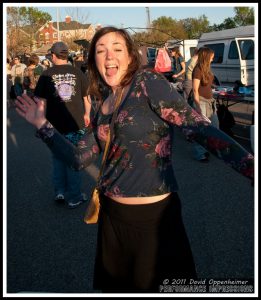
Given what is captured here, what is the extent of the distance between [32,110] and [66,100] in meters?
2.37

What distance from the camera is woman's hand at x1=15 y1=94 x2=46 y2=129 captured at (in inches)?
79.6

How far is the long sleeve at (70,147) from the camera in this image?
199 centimetres

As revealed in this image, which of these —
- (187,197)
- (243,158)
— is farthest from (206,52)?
(243,158)

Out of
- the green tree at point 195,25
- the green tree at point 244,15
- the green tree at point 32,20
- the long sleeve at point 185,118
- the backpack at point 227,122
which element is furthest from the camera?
the green tree at point 195,25

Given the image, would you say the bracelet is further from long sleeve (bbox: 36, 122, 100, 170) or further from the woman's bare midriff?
the woman's bare midriff

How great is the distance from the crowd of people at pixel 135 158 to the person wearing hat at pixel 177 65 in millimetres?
10541

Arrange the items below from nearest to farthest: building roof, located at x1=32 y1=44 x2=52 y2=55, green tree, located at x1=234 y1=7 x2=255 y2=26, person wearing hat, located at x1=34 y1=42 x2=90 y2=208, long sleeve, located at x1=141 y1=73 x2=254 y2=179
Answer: long sleeve, located at x1=141 y1=73 x2=254 y2=179 < person wearing hat, located at x1=34 y1=42 x2=90 y2=208 < green tree, located at x1=234 y1=7 x2=255 y2=26 < building roof, located at x1=32 y1=44 x2=52 y2=55

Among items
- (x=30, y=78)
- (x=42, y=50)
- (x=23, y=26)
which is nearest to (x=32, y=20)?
(x=23, y=26)

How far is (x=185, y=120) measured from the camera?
169cm

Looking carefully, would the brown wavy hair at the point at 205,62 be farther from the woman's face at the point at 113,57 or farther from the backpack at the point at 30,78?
the backpack at the point at 30,78

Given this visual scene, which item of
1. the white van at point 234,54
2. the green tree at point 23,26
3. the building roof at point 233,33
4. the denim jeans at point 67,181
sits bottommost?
the denim jeans at point 67,181

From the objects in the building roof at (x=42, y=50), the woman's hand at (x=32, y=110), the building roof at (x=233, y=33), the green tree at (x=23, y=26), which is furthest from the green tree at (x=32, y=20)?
the woman's hand at (x=32, y=110)

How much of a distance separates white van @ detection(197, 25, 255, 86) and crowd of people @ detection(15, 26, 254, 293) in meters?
11.7

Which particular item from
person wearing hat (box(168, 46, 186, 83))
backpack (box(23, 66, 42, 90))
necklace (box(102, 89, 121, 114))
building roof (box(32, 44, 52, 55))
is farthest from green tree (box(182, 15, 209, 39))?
necklace (box(102, 89, 121, 114))
